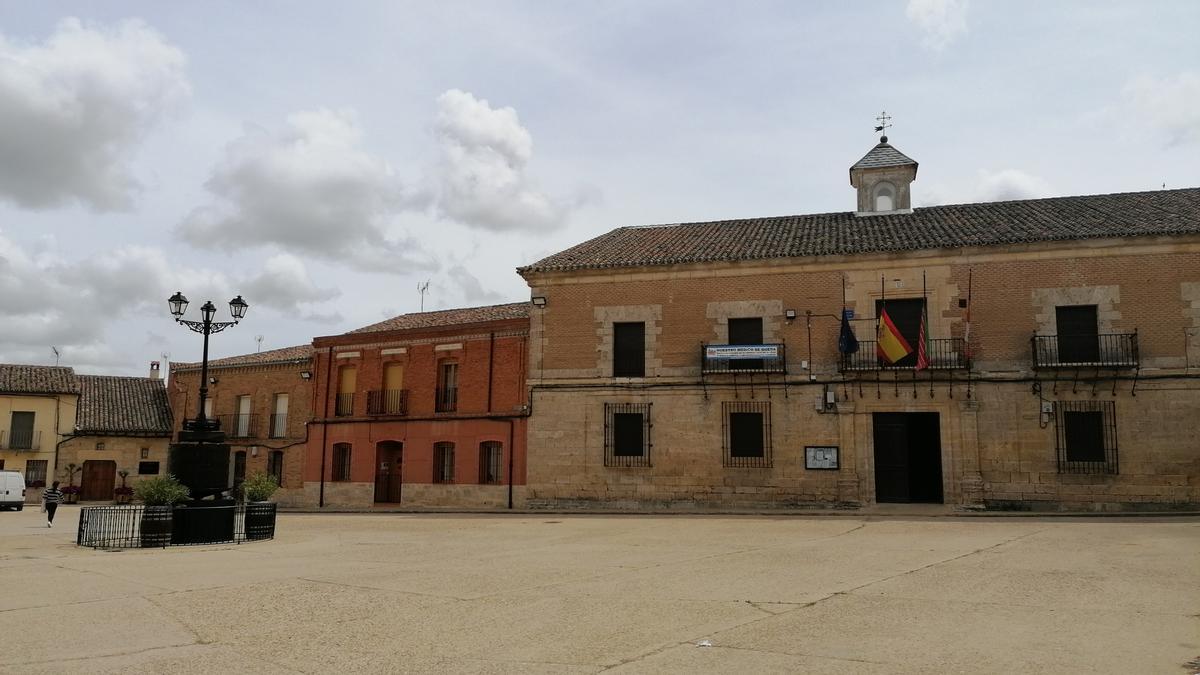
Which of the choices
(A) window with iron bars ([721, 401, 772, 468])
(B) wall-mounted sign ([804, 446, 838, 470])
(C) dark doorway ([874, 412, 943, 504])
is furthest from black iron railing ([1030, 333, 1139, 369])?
(A) window with iron bars ([721, 401, 772, 468])

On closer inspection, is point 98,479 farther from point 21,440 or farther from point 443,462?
point 443,462

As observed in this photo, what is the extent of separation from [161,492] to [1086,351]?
18.0 meters

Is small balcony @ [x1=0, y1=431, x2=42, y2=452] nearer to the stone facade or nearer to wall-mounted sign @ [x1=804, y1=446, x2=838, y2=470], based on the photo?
the stone facade

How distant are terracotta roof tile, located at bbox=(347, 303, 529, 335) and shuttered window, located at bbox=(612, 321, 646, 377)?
385 cm

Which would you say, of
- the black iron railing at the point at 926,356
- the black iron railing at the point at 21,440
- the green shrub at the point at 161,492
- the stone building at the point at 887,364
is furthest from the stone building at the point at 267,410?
the black iron railing at the point at 926,356

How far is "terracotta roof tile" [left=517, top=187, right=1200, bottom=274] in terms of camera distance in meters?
19.2

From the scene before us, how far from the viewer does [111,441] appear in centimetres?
3278

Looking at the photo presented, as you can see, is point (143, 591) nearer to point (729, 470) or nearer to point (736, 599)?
point (736, 599)

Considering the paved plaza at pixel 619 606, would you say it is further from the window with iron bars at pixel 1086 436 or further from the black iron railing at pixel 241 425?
the black iron railing at pixel 241 425

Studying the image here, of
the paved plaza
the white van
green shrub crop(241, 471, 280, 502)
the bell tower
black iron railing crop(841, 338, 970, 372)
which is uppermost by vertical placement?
the bell tower

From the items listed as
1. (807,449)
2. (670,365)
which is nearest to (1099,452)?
(807,449)

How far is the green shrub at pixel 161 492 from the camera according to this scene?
1296 cm

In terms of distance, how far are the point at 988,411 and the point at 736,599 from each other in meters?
13.6

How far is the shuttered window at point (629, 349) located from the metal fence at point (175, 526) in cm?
955
